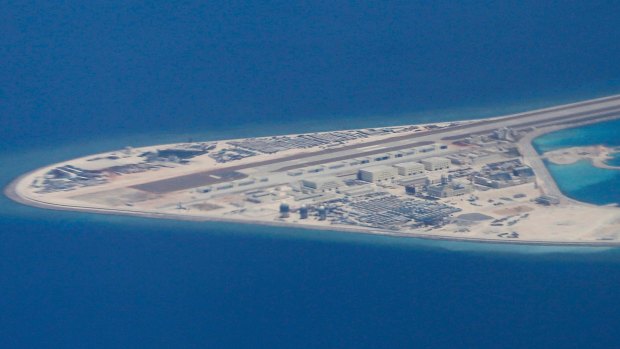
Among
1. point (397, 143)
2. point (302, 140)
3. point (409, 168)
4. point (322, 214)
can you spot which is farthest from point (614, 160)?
point (322, 214)

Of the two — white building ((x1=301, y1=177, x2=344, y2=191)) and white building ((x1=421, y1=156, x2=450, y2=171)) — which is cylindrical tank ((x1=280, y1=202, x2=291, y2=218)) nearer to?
white building ((x1=301, y1=177, x2=344, y2=191))

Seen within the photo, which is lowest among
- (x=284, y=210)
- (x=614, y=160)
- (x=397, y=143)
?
(x=284, y=210)

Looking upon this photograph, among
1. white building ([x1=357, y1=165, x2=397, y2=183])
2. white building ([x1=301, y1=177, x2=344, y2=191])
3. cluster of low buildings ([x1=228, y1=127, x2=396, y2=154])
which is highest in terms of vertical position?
cluster of low buildings ([x1=228, y1=127, x2=396, y2=154])

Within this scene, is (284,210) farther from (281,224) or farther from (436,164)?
(436,164)

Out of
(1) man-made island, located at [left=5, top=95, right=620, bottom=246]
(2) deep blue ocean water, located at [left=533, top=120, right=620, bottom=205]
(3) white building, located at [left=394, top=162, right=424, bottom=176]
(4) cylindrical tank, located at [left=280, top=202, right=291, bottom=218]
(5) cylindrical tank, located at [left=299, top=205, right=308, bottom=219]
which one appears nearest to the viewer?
(1) man-made island, located at [left=5, top=95, right=620, bottom=246]

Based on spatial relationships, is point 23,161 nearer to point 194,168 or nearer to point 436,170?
point 194,168

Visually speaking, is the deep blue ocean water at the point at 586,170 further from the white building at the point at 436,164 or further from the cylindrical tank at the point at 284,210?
the cylindrical tank at the point at 284,210

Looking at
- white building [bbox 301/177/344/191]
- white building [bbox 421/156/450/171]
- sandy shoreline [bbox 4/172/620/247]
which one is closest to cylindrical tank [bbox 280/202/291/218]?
sandy shoreline [bbox 4/172/620/247]
